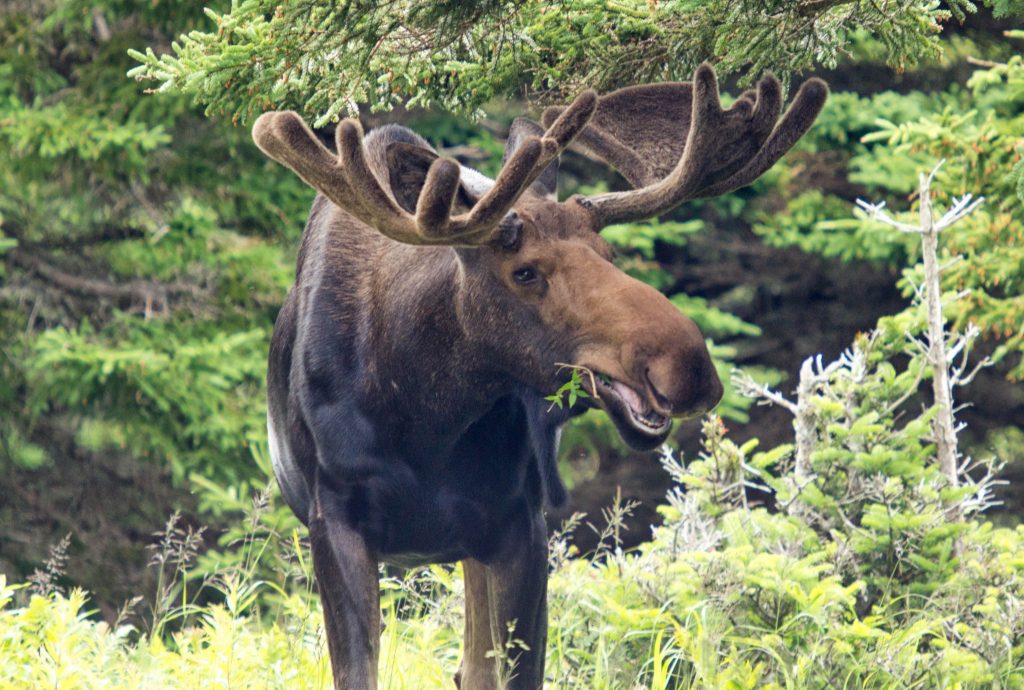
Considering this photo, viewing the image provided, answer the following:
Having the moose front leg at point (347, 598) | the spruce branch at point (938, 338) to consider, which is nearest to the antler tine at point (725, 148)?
the moose front leg at point (347, 598)

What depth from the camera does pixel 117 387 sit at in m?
10.0

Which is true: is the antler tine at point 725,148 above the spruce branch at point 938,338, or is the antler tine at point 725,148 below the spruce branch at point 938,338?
above

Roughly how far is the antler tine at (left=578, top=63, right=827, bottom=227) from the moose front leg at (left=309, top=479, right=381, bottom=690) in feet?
3.81

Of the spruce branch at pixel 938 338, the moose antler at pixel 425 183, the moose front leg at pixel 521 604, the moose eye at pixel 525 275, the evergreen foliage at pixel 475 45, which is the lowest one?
the moose front leg at pixel 521 604

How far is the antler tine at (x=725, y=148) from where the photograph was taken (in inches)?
161

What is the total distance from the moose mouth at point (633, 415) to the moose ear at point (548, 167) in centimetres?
68

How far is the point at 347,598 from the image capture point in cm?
428

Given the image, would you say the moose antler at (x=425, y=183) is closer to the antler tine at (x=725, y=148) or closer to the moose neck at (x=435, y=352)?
the moose neck at (x=435, y=352)

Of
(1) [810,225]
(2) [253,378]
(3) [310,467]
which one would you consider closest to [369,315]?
(3) [310,467]

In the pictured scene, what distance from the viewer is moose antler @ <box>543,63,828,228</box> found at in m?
4.10

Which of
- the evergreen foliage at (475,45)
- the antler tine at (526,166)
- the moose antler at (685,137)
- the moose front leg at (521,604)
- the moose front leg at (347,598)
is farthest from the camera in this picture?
the moose front leg at (521,604)

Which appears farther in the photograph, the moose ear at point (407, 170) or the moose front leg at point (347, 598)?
the moose front leg at point (347, 598)

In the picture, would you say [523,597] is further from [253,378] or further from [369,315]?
[253,378]

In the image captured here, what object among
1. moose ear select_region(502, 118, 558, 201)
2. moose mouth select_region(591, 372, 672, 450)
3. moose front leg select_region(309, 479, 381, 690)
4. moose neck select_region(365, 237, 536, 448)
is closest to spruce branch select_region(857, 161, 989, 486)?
moose ear select_region(502, 118, 558, 201)
